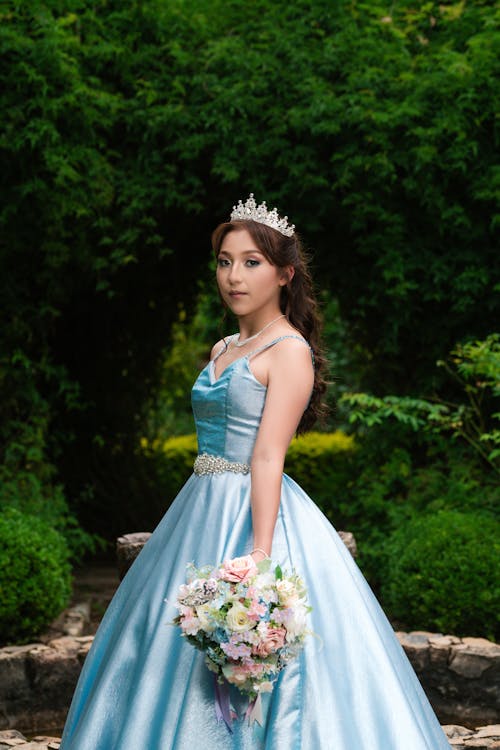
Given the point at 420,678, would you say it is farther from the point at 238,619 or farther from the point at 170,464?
the point at 170,464

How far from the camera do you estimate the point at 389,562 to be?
5.42 meters

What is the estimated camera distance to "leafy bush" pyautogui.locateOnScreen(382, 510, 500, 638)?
4695 mm

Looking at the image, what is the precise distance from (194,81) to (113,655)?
4.33 metres

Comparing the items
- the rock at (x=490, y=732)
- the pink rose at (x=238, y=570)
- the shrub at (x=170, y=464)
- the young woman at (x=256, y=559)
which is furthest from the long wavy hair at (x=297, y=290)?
the shrub at (x=170, y=464)

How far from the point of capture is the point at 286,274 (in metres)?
2.77

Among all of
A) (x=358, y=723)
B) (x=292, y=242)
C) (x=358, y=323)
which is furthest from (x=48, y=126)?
(x=358, y=723)

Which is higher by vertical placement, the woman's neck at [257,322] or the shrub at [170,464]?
the woman's neck at [257,322]

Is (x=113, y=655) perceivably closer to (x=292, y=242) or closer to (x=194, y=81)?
(x=292, y=242)

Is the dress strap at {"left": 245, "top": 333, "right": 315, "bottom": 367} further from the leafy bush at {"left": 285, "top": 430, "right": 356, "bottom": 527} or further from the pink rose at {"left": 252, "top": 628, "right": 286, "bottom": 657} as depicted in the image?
the leafy bush at {"left": 285, "top": 430, "right": 356, "bottom": 527}

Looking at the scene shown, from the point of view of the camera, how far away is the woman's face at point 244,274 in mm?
2678

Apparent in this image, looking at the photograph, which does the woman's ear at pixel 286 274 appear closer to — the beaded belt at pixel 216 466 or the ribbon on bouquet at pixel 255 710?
the beaded belt at pixel 216 466

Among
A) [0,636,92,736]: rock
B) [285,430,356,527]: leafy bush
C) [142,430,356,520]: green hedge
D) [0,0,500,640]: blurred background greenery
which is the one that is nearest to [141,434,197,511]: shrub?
[142,430,356,520]: green hedge

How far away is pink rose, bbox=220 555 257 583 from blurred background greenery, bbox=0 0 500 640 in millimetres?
3052

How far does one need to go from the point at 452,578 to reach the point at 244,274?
2.64 m
